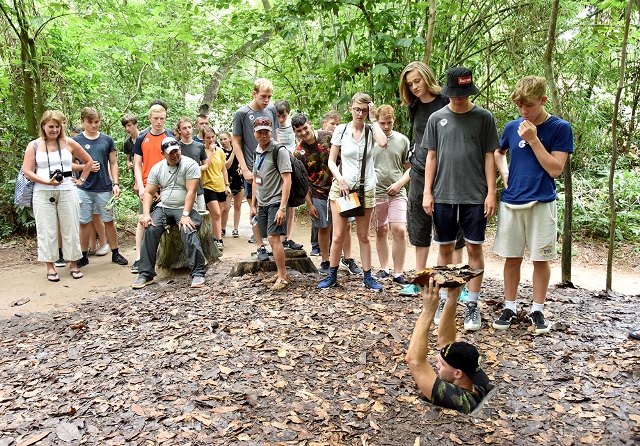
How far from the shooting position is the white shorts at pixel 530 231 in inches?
148

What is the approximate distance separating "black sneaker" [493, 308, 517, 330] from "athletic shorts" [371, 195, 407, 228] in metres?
1.65

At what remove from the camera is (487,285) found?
564 cm

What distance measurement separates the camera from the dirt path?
5688mm

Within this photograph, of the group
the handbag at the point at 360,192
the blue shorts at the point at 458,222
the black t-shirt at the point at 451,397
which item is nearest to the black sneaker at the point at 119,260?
the handbag at the point at 360,192

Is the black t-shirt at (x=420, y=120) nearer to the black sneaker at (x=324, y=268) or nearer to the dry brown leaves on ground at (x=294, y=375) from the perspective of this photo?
the dry brown leaves on ground at (x=294, y=375)

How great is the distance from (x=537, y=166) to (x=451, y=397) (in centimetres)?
A: 191

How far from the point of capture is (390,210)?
5.51m

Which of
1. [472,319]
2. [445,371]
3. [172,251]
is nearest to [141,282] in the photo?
[172,251]

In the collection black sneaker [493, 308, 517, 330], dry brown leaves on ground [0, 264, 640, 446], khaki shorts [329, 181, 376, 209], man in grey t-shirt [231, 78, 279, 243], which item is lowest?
dry brown leaves on ground [0, 264, 640, 446]

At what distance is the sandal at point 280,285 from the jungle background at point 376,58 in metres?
3.76

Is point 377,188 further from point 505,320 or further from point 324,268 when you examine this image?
point 505,320

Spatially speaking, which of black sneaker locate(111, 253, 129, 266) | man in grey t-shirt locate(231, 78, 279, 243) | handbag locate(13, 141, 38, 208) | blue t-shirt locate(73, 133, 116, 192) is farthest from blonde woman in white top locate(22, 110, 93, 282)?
man in grey t-shirt locate(231, 78, 279, 243)

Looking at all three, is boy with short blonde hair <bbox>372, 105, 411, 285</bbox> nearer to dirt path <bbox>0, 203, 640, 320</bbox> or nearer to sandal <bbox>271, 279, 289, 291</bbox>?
sandal <bbox>271, 279, 289, 291</bbox>

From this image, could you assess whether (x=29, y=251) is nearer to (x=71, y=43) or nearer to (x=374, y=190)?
(x=71, y=43)
